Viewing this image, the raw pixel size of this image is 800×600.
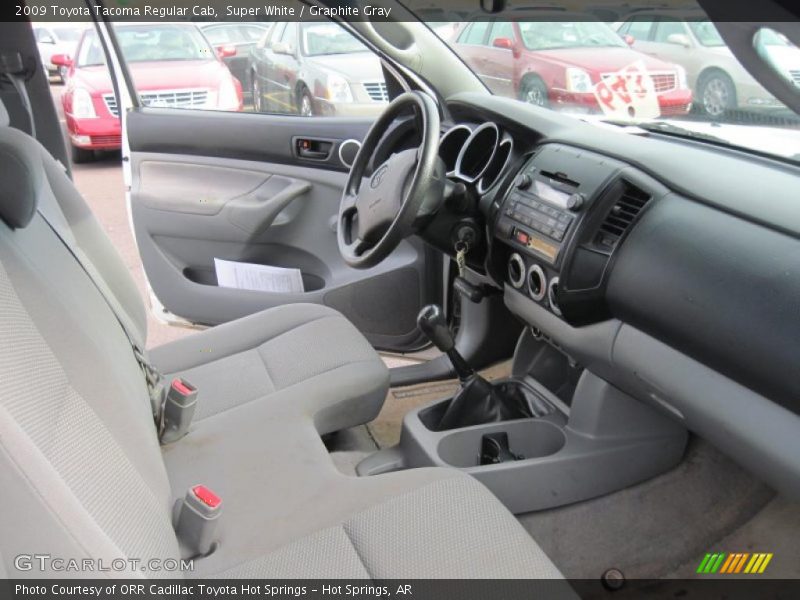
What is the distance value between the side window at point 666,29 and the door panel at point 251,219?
86 centimetres

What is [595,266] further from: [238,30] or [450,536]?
[238,30]

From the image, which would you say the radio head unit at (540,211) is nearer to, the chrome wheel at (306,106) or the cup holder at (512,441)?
the cup holder at (512,441)

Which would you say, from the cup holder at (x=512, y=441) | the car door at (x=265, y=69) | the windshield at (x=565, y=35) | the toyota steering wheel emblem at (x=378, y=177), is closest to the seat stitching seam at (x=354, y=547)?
the cup holder at (x=512, y=441)

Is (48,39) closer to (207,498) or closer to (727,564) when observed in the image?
(207,498)

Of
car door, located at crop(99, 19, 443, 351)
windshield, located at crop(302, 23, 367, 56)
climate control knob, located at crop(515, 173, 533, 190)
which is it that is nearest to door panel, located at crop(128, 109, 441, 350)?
car door, located at crop(99, 19, 443, 351)

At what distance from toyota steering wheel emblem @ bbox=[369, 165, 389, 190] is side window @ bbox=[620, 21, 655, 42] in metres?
0.68

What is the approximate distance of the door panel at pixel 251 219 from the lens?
2344 millimetres

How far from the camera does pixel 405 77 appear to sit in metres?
2.12

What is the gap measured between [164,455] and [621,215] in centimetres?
91

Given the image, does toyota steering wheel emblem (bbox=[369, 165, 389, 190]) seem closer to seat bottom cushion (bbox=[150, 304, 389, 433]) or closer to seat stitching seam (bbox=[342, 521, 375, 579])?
seat bottom cushion (bbox=[150, 304, 389, 433])

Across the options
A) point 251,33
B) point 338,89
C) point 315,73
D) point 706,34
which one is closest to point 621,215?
point 706,34

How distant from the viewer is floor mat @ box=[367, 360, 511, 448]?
2.03 m

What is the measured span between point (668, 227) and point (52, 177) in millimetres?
1115

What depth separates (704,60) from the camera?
162 cm
